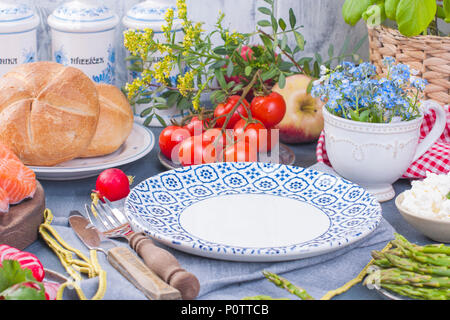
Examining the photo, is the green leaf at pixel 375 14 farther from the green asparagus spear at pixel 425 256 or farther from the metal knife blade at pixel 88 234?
the metal knife blade at pixel 88 234

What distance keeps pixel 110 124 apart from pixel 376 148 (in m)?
0.55

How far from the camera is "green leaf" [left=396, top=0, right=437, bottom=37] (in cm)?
114

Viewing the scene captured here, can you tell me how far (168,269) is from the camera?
2.38 ft

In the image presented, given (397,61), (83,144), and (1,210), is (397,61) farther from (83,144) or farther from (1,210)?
(1,210)

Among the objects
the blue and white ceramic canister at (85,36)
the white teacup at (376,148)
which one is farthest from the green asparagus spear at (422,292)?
the blue and white ceramic canister at (85,36)

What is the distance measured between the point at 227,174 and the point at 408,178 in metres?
0.40

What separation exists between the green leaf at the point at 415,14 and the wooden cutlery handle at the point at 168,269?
28.0 inches

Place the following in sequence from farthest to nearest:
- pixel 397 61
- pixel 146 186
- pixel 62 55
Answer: pixel 62 55 < pixel 397 61 < pixel 146 186

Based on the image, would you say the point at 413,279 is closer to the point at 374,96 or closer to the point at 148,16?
the point at 374,96

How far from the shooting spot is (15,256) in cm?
73

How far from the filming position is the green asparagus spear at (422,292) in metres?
0.71

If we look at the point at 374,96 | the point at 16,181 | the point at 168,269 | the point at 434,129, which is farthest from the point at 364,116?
the point at 16,181
